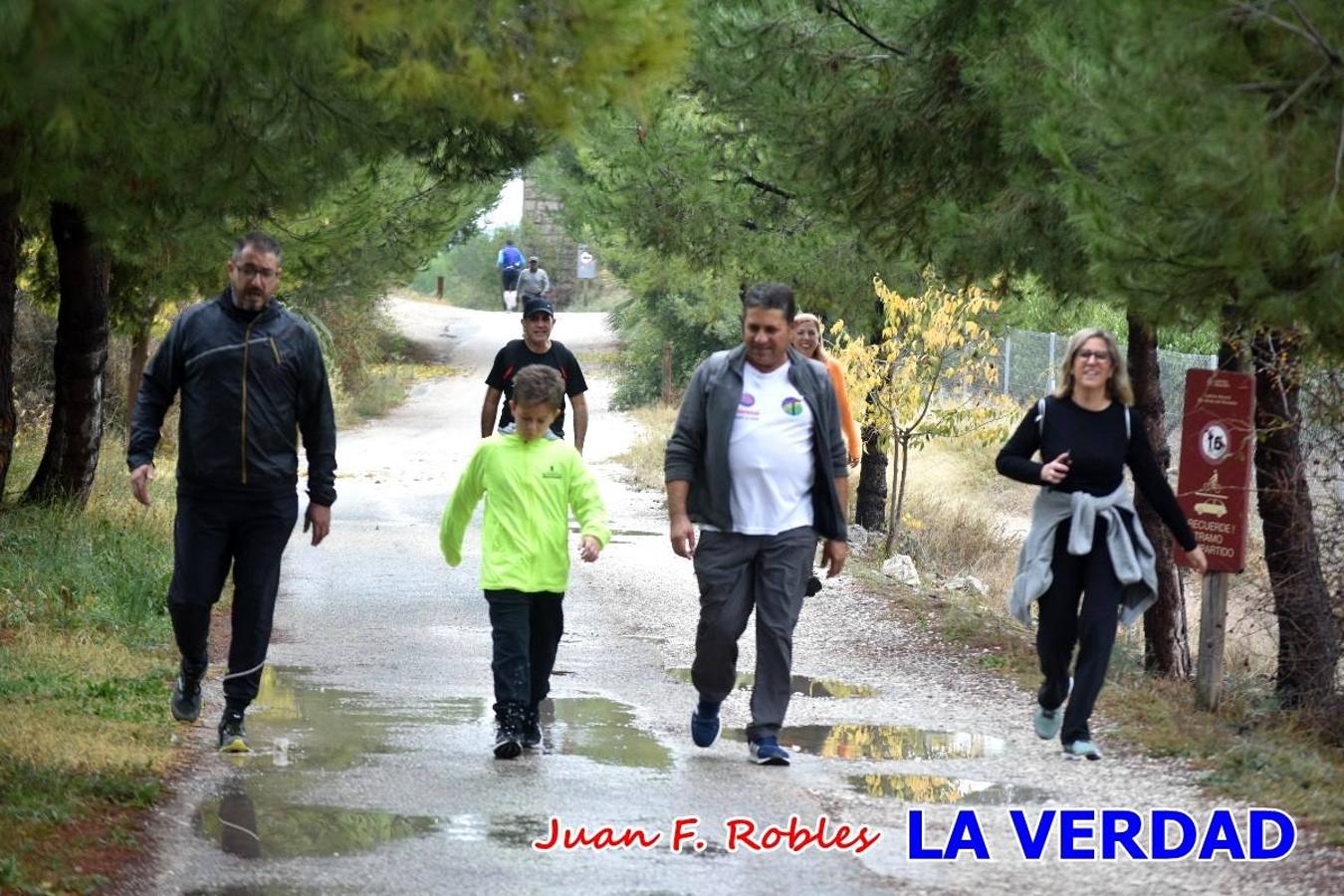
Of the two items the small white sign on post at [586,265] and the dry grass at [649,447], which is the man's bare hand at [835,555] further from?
the small white sign on post at [586,265]

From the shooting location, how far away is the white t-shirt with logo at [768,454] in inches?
302

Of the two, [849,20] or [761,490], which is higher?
[849,20]

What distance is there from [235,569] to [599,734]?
1803 mm

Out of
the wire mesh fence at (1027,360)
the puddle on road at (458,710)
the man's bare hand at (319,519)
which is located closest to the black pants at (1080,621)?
the puddle on road at (458,710)

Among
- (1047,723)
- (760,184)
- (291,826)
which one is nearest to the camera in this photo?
(291,826)

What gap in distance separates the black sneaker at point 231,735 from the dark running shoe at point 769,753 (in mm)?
2087

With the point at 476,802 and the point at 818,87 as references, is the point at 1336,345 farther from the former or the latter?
the point at 818,87

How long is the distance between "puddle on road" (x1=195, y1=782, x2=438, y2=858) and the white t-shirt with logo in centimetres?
188

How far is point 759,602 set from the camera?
782 centimetres

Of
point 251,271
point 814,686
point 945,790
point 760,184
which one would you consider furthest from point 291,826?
point 760,184

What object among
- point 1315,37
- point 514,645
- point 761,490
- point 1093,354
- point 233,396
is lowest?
point 514,645

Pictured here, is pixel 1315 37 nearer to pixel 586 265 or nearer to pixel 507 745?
pixel 507 745

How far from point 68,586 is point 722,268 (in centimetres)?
877

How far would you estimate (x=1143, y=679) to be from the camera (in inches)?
426
